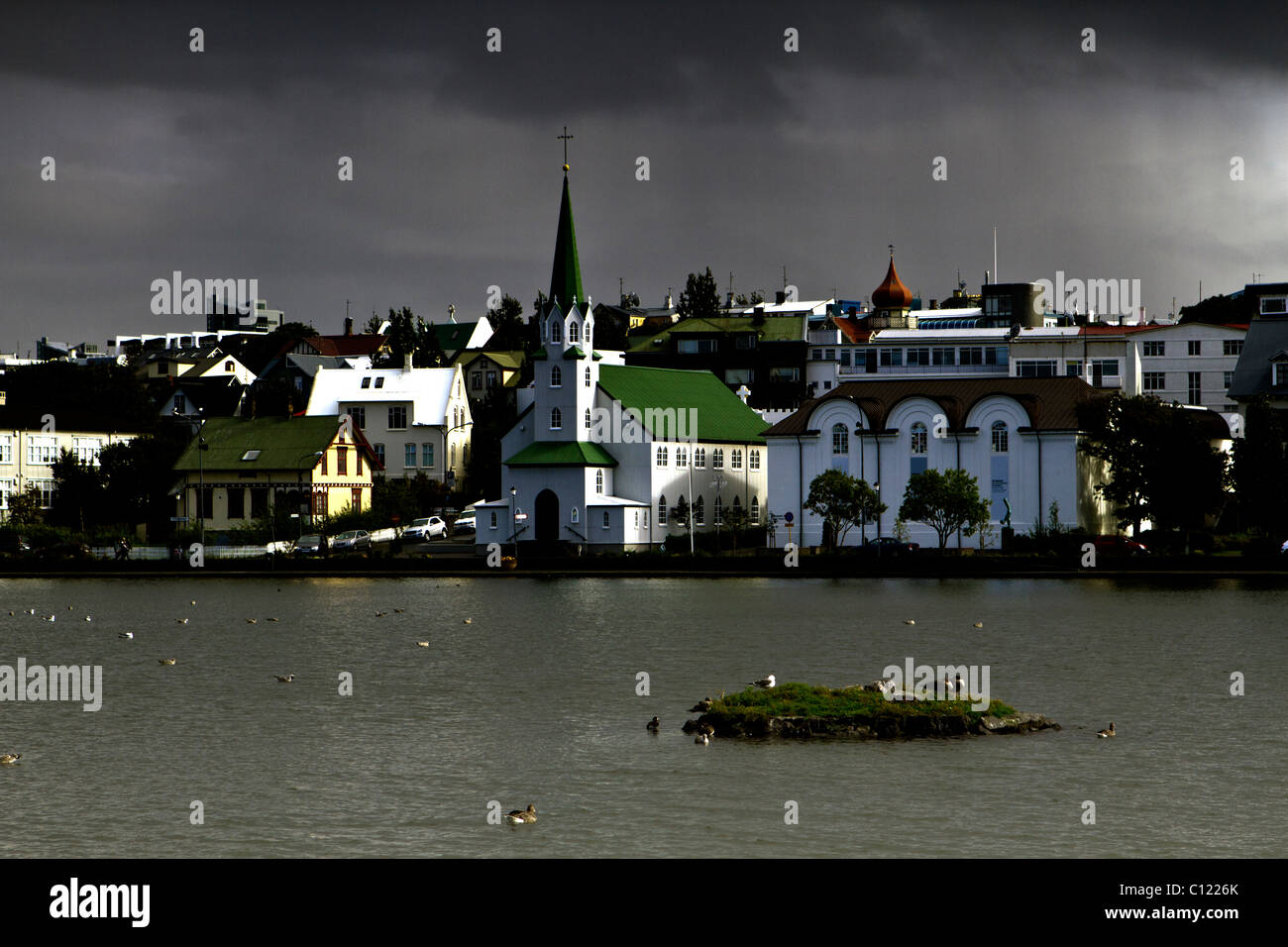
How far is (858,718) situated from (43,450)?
94.7 m

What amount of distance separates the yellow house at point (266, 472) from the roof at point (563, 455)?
1517cm

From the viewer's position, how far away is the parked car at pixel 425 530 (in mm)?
97500

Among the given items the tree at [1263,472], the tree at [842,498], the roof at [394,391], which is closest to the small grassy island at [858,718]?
the tree at [1263,472]

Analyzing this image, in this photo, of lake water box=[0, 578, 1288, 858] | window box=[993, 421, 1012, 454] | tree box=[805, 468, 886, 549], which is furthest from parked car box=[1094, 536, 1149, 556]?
lake water box=[0, 578, 1288, 858]

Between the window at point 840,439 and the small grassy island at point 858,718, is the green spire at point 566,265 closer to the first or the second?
the window at point 840,439

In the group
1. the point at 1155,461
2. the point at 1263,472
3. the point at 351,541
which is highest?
the point at 1155,461

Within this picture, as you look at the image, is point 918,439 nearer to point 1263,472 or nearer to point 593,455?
point 593,455

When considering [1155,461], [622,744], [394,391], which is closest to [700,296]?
[394,391]

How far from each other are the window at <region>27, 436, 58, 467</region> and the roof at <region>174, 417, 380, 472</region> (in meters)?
13.1

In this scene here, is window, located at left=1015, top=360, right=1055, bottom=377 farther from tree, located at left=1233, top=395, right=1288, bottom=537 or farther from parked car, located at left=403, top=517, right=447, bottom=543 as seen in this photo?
parked car, located at left=403, top=517, right=447, bottom=543

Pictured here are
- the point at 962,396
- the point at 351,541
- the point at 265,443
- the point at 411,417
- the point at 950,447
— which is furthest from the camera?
the point at 411,417

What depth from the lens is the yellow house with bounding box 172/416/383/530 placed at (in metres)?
102

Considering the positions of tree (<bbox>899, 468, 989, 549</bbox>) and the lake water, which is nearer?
the lake water

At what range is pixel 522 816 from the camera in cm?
2442
